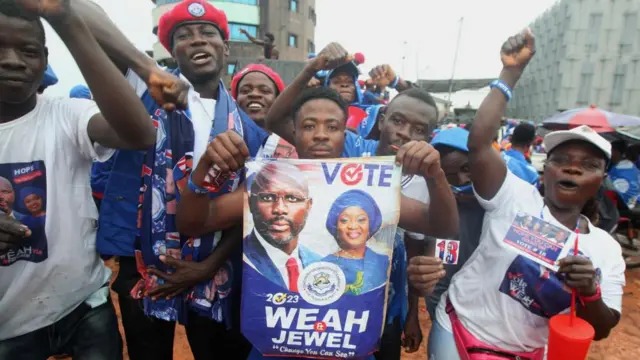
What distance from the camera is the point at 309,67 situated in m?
1.97

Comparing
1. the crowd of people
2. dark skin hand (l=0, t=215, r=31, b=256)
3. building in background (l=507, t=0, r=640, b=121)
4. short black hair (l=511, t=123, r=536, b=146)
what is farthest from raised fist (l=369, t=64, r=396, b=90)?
building in background (l=507, t=0, r=640, b=121)

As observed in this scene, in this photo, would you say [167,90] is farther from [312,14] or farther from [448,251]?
[312,14]

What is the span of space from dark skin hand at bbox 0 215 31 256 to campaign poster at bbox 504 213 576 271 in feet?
6.07

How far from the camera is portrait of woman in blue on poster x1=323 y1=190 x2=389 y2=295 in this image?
4.64 ft

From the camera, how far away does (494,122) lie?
1668mm

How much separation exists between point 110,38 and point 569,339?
202 centimetres

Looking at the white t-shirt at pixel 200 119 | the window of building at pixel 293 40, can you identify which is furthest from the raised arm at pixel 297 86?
the window of building at pixel 293 40

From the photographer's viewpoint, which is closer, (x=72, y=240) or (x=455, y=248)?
(x=72, y=240)

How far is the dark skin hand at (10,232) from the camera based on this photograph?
4.36 feet

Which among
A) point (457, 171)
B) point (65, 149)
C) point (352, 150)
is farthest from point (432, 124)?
point (65, 149)

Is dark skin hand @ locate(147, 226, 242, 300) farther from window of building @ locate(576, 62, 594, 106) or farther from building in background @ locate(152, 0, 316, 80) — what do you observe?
window of building @ locate(576, 62, 594, 106)

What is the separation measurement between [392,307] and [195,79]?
1.49 meters

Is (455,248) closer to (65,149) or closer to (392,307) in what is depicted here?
(392,307)

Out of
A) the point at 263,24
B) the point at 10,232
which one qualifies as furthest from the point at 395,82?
the point at 263,24
